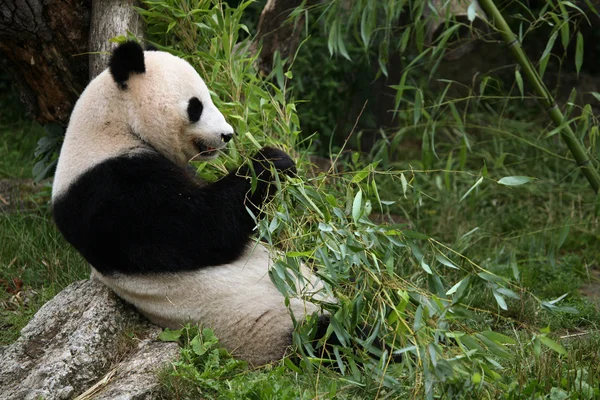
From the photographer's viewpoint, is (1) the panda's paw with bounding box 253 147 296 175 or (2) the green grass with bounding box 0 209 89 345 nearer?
(1) the panda's paw with bounding box 253 147 296 175

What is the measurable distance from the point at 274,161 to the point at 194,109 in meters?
0.43

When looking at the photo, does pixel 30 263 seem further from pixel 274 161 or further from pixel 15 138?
pixel 15 138

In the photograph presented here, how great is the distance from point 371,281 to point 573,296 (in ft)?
6.79

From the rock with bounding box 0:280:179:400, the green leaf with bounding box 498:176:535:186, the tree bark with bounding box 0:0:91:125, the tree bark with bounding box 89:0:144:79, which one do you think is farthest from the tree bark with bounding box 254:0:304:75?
the green leaf with bounding box 498:176:535:186

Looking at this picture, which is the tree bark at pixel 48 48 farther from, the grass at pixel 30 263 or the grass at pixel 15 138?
the grass at pixel 15 138

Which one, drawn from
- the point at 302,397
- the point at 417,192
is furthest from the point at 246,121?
the point at 302,397

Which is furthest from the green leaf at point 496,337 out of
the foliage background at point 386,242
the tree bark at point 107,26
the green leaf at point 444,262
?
the tree bark at point 107,26

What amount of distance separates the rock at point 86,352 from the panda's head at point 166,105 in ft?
2.60

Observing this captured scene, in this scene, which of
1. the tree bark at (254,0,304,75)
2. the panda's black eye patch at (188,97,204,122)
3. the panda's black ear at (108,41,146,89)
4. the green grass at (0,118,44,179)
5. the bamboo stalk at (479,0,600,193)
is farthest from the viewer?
the green grass at (0,118,44,179)

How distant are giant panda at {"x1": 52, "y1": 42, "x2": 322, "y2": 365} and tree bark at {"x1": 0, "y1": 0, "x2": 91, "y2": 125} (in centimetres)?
87

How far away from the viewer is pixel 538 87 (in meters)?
4.10

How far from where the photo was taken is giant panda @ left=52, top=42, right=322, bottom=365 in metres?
3.15

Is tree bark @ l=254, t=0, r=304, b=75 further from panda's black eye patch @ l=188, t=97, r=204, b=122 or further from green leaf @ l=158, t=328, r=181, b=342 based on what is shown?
green leaf @ l=158, t=328, r=181, b=342

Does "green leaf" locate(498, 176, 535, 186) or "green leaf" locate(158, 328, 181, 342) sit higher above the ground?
"green leaf" locate(498, 176, 535, 186)
